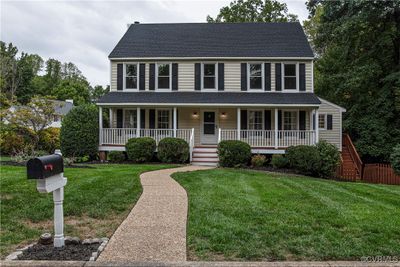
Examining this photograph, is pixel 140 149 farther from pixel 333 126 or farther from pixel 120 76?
pixel 333 126

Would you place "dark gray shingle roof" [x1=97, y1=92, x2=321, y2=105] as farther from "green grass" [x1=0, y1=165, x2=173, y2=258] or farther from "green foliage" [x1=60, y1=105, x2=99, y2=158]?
"green grass" [x1=0, y1=165, x2=173, y2=258]

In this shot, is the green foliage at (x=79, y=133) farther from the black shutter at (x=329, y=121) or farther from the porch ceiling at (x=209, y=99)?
the black shutter at (x=329, y=121)

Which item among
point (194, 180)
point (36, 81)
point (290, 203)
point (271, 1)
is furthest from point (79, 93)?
point (290, 203)

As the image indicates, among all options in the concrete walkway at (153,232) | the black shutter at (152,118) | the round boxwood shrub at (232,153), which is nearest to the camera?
the concrete walkway at (153,232)

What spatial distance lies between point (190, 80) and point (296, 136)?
21.8 ft

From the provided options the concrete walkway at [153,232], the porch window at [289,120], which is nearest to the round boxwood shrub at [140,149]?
the porch window at [289,120]

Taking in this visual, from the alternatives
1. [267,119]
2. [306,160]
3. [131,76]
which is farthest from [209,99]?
[306,160]

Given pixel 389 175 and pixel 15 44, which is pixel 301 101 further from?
pixel 15 44

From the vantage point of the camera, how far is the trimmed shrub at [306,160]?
46.1 feet

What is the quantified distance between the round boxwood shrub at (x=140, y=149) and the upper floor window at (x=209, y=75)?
4.87 m

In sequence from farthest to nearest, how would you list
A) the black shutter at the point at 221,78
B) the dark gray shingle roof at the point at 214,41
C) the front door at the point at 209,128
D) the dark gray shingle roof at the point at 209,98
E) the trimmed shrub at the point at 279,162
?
the front door at the point at 209,128 < the dark gray shingle roof at the point at 214,41 < the black shutter at the point at 221,78 < the dark gray shingle roof at the point at 209,98 < the trimmed shrub at the point at 279,162

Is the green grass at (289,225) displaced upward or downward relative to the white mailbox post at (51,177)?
downward

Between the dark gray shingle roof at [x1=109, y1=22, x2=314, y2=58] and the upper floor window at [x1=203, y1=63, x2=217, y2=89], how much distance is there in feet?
2.02

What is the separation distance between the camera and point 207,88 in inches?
719
